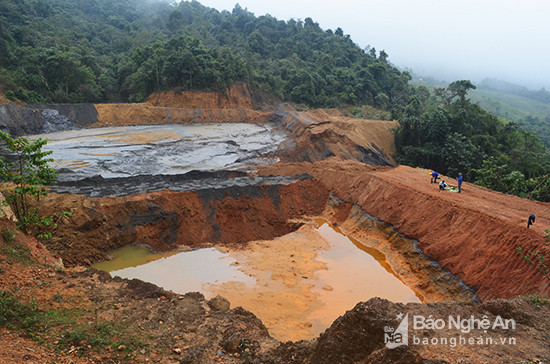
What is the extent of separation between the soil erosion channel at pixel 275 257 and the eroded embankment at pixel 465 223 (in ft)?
2.10

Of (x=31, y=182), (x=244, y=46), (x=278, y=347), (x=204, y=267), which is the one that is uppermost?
(x=244, y=46)

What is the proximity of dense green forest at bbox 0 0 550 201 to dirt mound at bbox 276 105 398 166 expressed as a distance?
2.45m

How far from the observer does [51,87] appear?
40375 millimetres

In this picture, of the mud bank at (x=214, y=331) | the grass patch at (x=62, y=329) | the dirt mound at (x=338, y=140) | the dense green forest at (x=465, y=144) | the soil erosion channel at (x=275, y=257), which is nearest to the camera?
the mud bank at (x=214, y=331)

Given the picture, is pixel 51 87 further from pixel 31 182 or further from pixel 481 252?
pixel 481 252

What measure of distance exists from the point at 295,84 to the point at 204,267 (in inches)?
1835

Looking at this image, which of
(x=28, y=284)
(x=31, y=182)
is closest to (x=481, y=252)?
(x=28, y=284)

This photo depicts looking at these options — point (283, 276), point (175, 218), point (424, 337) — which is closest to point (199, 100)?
point (175, 218)

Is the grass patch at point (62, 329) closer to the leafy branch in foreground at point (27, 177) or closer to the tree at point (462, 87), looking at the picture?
the leafy branch in foreground at point (27, 177)

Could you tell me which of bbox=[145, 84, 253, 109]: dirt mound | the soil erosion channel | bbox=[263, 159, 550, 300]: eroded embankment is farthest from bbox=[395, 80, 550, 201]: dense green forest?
bbox=[145, 84, 253, 109]: dirt mound

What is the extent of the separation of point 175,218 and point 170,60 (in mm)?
34820

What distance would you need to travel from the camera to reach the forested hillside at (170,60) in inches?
1597

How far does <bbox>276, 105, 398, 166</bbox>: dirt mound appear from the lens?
1212 inches

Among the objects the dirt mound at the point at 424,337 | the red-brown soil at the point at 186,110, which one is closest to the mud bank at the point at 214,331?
the dirt mound at the point at 424,337
